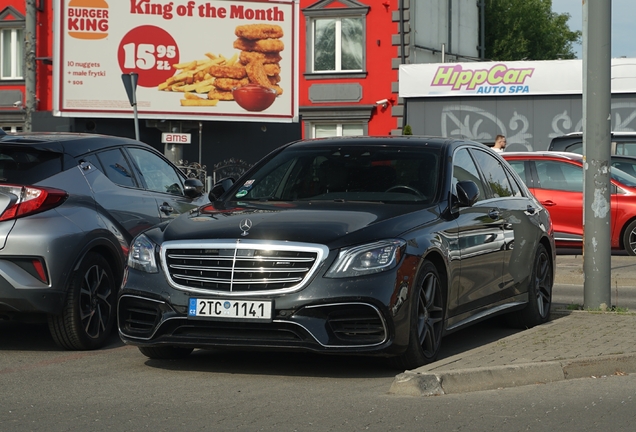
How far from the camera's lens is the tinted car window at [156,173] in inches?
381

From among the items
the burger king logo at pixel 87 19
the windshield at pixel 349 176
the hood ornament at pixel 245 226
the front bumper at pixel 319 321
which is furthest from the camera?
the burger king logo at pixel 87 19

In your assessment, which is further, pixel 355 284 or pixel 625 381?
pixel 625 381

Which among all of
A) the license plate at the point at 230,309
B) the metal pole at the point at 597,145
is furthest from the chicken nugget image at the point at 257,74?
the license plate at the point at 230,309

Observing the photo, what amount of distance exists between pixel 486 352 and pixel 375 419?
189 centimetres

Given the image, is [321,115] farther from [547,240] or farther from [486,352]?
[486,352]

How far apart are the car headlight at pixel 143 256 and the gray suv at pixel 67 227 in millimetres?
788

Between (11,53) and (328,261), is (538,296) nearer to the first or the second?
(328,261)

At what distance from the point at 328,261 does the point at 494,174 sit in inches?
120

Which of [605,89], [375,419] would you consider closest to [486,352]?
[375,419]

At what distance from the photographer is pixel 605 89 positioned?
32.7 feet

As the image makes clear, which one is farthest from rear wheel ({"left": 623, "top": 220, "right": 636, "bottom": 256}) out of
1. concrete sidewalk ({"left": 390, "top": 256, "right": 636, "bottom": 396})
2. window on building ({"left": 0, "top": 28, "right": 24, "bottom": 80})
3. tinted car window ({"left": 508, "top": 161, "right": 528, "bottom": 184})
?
window on building ({"left": 0, "top": 28, "right": 24, "bottom": 80})

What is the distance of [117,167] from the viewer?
9.18 metres

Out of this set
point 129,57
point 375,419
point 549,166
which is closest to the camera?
point 375,419

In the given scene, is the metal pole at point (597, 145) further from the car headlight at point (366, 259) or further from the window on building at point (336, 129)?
the window on building at point (336, 129)
